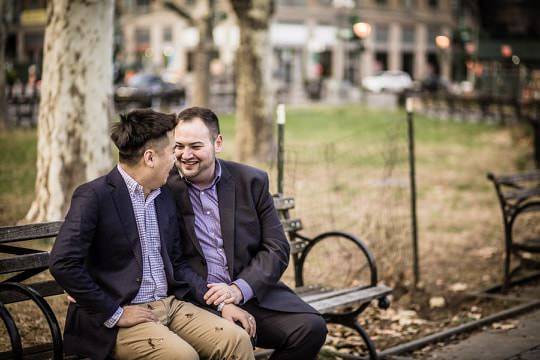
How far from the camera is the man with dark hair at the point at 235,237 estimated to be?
436 cm

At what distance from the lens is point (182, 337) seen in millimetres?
4086

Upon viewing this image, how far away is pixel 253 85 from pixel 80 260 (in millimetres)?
11540

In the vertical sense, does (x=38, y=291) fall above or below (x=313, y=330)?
above

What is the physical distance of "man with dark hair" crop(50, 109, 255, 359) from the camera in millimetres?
3760

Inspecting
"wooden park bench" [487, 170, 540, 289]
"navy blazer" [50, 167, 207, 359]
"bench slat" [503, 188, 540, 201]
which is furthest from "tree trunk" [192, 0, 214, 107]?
"navy blazer" [50, 167, 207, 359]

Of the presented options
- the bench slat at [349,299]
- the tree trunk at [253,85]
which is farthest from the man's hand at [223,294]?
the tree trunk at [253,85]

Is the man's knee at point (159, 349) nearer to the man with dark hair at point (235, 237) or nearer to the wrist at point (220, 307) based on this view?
the wrist at point (220, 307)

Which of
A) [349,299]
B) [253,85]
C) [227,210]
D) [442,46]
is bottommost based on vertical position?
[349,299]

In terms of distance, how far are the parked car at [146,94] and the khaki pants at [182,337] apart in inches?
854

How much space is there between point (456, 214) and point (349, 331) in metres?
5.72

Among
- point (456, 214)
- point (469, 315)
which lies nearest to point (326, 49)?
point (456, 214)

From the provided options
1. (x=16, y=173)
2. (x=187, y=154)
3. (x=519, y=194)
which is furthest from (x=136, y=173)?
(x=16, y=173)

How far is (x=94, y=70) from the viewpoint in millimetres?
8430

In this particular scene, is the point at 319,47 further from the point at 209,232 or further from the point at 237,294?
the point at 237,294
